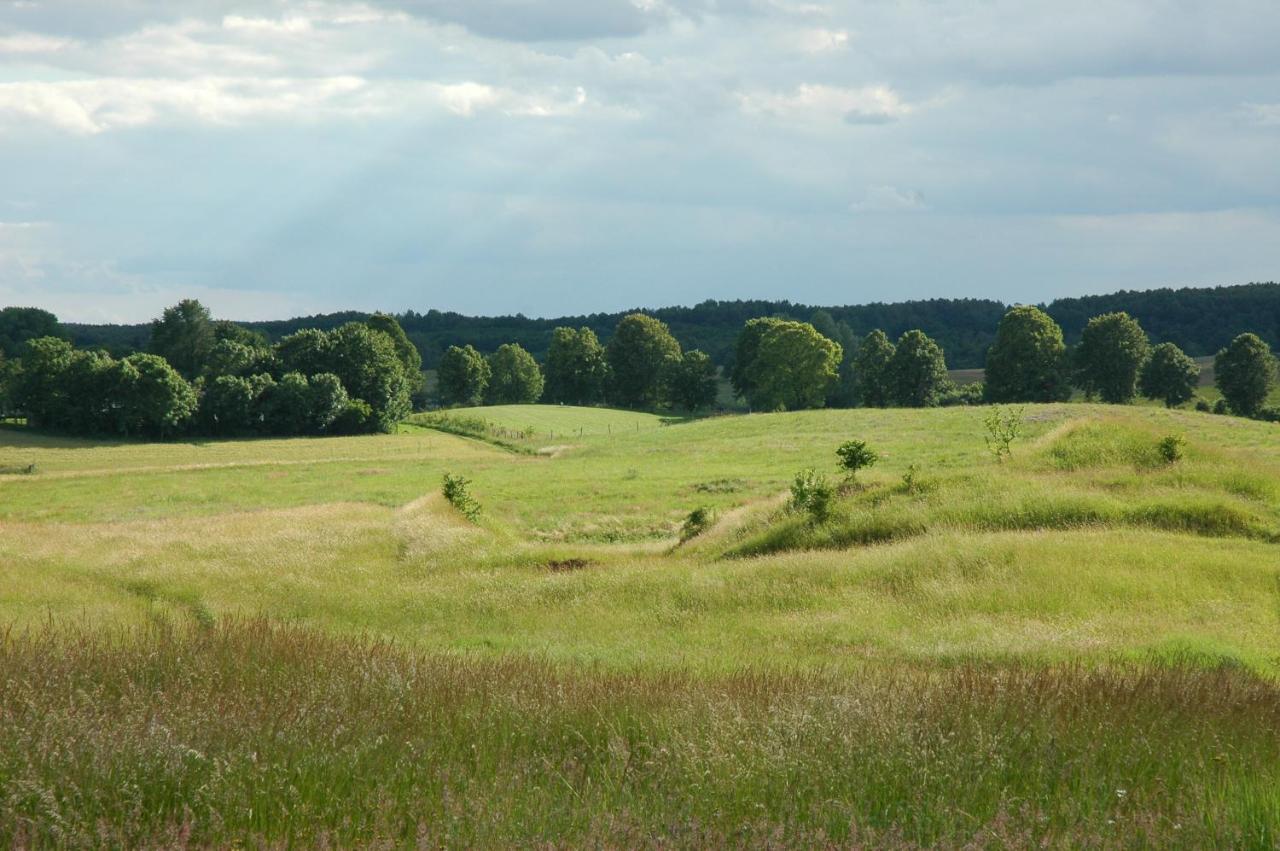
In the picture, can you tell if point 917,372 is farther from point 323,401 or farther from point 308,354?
point 308,354

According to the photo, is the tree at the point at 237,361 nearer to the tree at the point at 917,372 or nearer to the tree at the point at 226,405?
the tree at the point at 226,405

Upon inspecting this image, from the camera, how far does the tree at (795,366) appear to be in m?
118

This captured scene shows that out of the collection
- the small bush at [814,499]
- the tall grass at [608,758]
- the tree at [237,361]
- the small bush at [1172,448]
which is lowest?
the small bush at [814,499]

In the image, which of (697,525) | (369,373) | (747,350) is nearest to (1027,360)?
(747,350)

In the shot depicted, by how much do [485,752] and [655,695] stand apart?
172cm

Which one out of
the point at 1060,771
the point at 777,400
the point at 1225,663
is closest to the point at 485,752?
the point at 1060,771

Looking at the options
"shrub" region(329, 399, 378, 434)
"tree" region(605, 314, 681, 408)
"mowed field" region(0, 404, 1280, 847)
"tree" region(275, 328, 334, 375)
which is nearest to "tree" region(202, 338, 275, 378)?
"tree" region(275, 328, 334, 375)

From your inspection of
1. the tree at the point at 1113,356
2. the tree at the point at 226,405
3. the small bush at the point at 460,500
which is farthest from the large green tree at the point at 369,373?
the small bush at the point at 460,500

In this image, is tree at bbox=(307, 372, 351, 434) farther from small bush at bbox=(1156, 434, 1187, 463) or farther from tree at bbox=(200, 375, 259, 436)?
small bush at bbox=(1156, 434, 1187, 463)

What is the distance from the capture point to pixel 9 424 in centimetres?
9206

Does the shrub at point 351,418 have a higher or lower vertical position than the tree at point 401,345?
lower

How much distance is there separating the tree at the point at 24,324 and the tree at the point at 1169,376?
12949cm

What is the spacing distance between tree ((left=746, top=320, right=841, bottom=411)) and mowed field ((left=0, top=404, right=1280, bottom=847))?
7262cm

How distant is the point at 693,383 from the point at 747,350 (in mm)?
10423
